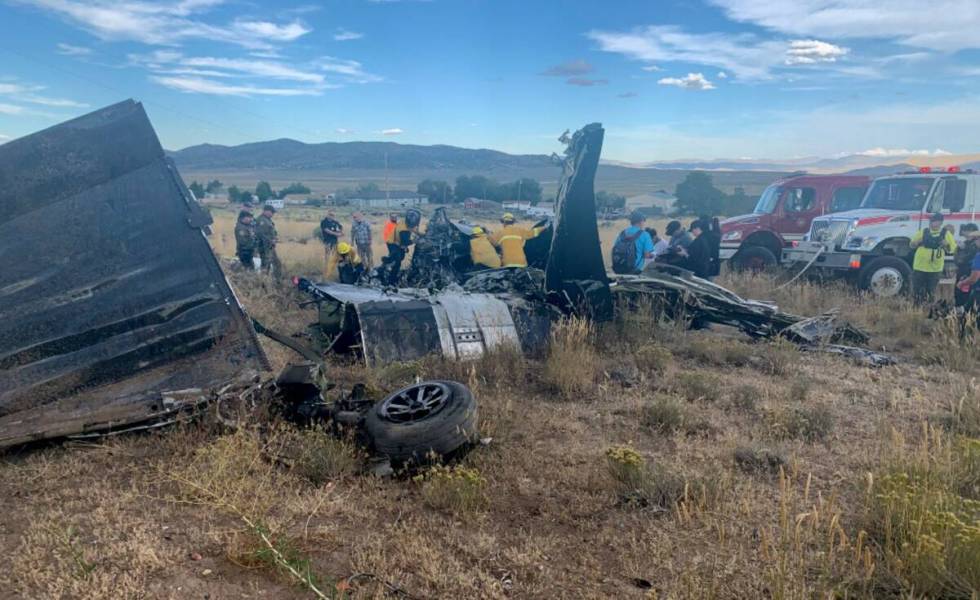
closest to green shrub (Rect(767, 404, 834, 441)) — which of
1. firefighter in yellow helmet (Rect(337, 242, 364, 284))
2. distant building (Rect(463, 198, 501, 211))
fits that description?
firefighter in yellow helmet (Rect(337, 242, 364, 284))

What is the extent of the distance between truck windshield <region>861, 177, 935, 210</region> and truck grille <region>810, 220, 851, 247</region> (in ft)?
3.02

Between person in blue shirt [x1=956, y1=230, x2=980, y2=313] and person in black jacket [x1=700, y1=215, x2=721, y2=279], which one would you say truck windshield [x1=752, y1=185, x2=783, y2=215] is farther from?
person in blue shirt [x1=956, y1=230, x2=980, y2=313]

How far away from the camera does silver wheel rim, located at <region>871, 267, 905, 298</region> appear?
11.9 metres

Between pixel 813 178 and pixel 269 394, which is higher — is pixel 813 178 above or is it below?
above

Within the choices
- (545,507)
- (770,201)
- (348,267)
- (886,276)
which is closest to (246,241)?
(348,267)

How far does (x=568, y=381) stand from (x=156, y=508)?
3.81 meters

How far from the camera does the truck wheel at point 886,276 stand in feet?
39.0

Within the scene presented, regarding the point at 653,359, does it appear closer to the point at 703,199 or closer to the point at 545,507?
the point at 545,507

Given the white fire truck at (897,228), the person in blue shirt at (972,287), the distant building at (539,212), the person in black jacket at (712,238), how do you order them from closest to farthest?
the person in blue shirt at (972,287), the person in black jacket at (712,238), the white fire truck at (897,228), the distant building at (539,212)

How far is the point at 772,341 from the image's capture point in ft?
26.2

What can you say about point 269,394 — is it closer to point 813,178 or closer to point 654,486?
point 654,486

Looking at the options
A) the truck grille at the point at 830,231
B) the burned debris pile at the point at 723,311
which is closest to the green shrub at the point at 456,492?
the burned debris pile at the point at 723,311

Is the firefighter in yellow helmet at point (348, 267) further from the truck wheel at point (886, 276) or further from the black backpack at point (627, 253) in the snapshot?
the truck wheel at point (886, 276)

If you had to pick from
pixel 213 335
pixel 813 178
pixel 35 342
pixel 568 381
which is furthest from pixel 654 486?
pixel 813 178
